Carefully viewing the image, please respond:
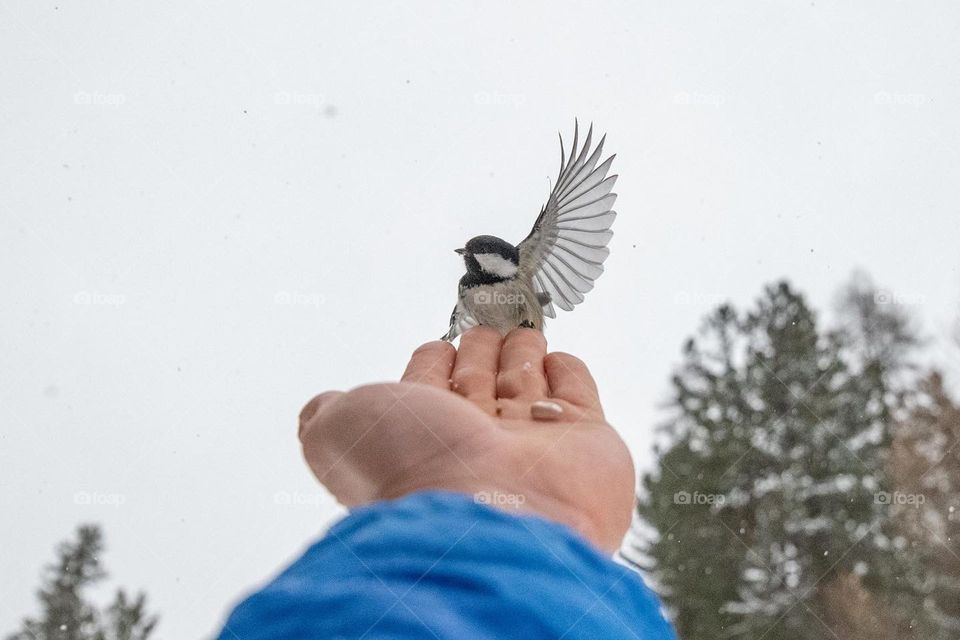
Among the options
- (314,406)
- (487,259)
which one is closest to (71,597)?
(487,259)

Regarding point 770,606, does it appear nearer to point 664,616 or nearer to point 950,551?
point 950,551

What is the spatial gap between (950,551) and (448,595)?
8.10 m

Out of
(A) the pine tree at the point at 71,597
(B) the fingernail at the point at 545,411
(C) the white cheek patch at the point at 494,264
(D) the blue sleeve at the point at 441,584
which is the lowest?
(A) the pine tree at the point at 71,597

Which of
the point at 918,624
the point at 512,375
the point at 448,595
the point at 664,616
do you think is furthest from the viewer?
the point at 918,624

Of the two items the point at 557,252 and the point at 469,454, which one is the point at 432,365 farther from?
the point at 557,252

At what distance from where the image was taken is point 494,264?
250cm

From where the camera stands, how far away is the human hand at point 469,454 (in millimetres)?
808

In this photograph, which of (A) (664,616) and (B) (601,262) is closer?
(A) (664,616)

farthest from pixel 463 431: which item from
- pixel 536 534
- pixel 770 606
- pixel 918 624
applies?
pixel 770 606

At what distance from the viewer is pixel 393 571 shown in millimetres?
594
